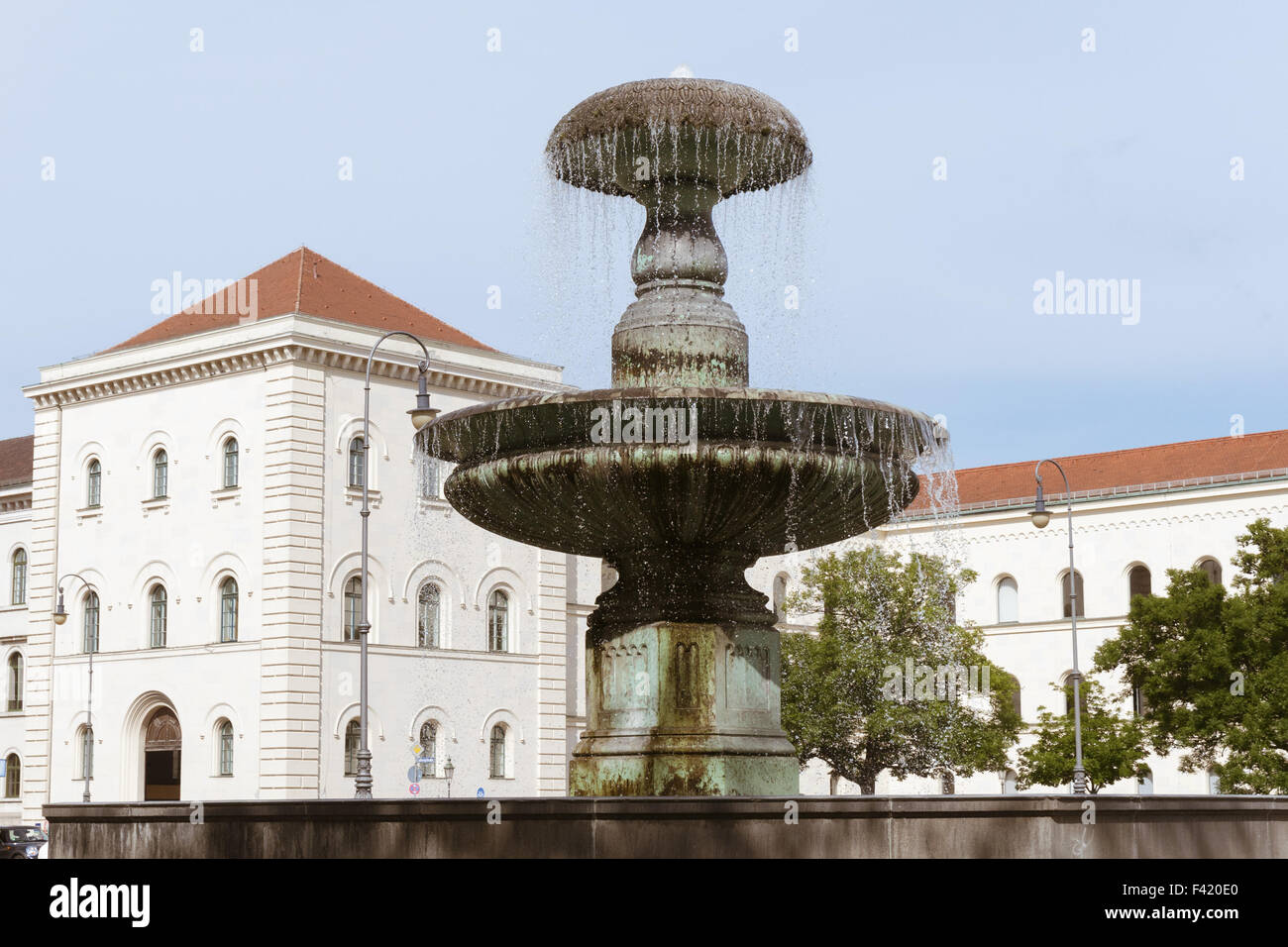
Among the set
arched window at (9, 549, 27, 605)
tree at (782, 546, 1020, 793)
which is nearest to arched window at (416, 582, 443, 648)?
tree at (782, 546, 1020, 793)

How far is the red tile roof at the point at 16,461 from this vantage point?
5863 cm

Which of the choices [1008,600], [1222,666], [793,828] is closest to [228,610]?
[1222,666]

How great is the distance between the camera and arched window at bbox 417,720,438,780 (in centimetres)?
4725

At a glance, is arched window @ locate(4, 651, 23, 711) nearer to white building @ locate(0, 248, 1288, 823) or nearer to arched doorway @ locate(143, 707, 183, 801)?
white building @ locate(0, 248, 1288, 823)

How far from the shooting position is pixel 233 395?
47.2m

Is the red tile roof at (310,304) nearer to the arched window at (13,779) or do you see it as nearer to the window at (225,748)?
the window at (225,748)

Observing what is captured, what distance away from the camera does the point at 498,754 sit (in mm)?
49750

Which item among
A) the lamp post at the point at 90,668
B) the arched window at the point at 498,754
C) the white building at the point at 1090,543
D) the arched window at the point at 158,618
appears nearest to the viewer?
the lamp post at the point at 90,668

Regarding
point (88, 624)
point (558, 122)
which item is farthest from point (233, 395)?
point (558, 122)

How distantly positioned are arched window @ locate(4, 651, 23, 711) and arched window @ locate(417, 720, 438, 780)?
51.2 ft

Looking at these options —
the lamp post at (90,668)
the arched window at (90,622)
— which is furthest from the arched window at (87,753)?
the arched window at (90,622)

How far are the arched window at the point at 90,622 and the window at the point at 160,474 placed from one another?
11.3ft
